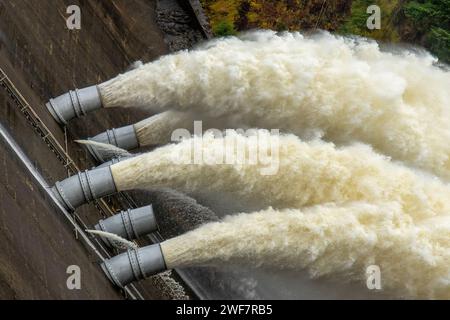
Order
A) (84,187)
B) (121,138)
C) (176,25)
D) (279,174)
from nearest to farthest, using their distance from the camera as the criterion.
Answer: (84,187) → (279,174) → (121,138) → (176,25)

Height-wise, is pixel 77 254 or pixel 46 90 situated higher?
pixel 46 90

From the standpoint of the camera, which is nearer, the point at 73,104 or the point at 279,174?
the point at 279,174

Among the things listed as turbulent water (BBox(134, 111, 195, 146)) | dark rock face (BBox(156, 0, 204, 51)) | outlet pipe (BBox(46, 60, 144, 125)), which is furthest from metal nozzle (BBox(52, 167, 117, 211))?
dark rock face (BBox(156, 0, 204, 51))

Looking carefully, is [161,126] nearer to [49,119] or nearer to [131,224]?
[49,119]

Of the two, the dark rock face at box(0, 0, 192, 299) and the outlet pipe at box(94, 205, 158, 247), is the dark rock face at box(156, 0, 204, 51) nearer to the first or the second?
the dark rock face at box(0, 0, 192, 299)

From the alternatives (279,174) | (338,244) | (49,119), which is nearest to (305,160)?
(279,174)
